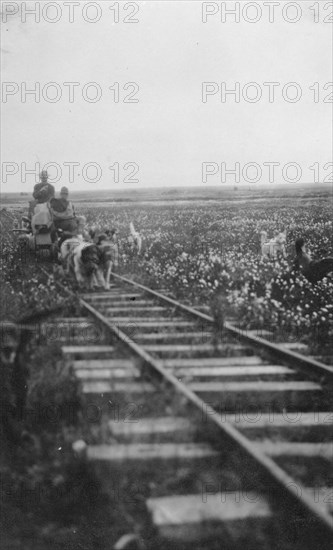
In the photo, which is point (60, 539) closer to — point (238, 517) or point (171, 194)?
point (238, 517)

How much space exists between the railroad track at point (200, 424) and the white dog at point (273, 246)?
0.75 metres

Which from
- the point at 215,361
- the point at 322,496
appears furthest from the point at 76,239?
the point at 322,496

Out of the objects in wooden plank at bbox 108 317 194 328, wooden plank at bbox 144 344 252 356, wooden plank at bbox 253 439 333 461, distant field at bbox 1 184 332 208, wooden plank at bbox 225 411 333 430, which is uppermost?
distant field at bbox 1 184 332 208

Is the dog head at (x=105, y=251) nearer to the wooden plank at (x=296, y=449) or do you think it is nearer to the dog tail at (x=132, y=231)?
the dog tail at (x=132, y=231)

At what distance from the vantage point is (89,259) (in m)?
3.93

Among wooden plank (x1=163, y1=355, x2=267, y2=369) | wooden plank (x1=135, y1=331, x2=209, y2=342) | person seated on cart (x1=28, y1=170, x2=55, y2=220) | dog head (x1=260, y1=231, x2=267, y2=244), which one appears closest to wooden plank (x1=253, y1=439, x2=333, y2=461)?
wooden plank (x1=163, y1=355, x2=267, y2=369)

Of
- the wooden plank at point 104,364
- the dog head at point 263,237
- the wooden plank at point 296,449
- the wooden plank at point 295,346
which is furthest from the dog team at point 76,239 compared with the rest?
the wooden plank at point 296,449

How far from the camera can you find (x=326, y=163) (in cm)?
425

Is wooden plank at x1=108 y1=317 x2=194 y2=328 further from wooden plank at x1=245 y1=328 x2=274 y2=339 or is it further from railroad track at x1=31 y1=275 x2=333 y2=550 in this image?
wooden plank at x1=245 y1=328 x2=274 y2=339

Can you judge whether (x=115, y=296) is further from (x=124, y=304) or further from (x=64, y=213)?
(x=64, y=213)

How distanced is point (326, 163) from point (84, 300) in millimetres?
2315

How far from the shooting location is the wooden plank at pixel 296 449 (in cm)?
304

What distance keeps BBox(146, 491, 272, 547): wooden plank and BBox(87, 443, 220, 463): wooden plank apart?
25 cm

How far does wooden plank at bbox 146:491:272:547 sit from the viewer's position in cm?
267
